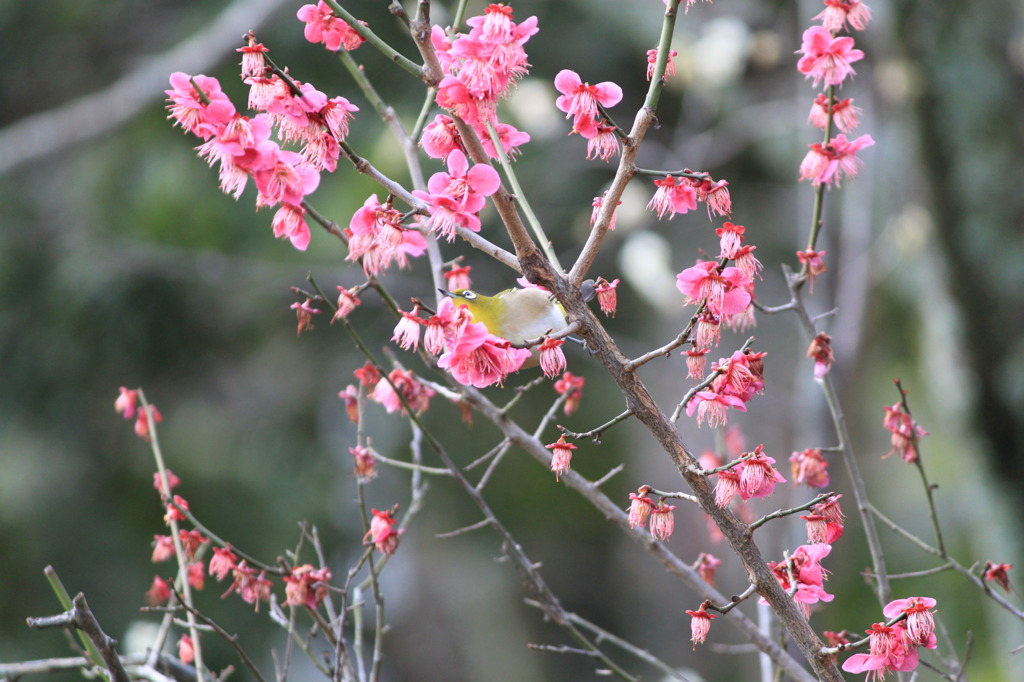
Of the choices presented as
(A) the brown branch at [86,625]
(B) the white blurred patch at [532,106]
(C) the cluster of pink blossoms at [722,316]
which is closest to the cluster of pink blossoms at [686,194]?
(C) the cluster of pink blossoms at [722,316]

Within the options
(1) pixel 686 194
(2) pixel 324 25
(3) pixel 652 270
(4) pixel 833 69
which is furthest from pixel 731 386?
(3) pixel 652 270

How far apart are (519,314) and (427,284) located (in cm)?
228

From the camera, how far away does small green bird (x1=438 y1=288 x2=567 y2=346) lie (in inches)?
48.6

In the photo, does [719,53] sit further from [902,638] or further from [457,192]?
[902,638]

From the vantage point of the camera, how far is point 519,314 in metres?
1.25

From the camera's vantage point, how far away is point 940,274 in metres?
2.83

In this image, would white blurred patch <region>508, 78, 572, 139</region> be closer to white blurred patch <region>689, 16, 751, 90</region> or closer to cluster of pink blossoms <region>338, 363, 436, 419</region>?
white blurred patch <region>689, 16, 751, 90</region>

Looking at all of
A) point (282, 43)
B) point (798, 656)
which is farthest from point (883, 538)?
point (282, 43)

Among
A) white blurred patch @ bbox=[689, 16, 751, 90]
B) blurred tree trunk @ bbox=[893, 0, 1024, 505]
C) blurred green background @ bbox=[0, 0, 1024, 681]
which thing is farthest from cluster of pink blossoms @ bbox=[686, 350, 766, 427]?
white blurred patch @ bbox=[689, 16, 751, 90]

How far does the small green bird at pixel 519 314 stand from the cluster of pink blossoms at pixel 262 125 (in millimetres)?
405

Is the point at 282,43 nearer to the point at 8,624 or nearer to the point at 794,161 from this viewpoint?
the point at 794,161

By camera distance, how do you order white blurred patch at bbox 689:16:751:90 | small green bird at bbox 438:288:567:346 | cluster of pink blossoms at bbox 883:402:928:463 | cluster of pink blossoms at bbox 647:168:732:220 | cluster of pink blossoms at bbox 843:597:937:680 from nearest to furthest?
cluster of pink blossoms at bbox 843:597:937:680
cluster of pink blossoms at bbox 647:168:732:220
cluster of pink blossoms at bbox 883:402:928:463
small green bird at bbox 438:288:567:346
white blurred patch at bbox 689:16:751:90

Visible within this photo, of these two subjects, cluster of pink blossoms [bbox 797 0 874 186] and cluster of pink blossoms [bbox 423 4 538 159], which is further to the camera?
cluster of pink blossoms [bbox 797 0 874 186]

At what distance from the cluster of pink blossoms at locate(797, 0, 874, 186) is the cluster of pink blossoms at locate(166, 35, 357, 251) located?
53 centimetres
